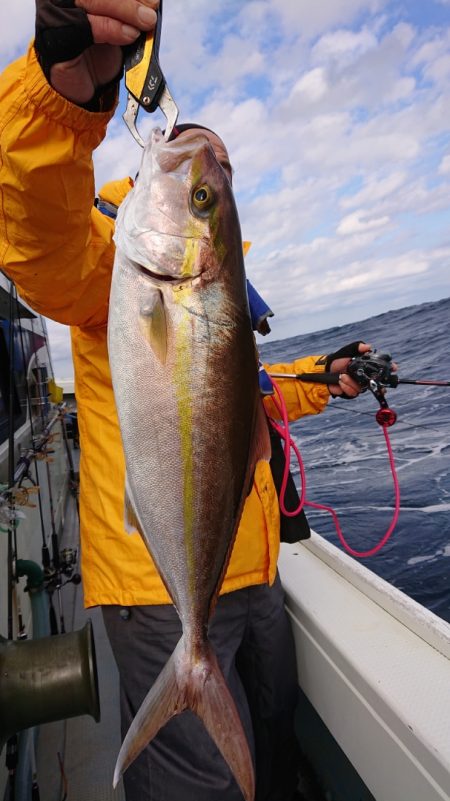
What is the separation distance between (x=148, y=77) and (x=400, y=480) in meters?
6.55

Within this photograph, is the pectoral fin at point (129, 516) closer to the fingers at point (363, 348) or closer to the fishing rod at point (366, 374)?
the fishing rod at point (366, 374)

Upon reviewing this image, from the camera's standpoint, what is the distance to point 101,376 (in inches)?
77.4

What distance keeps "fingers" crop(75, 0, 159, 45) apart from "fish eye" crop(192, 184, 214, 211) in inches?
14.4

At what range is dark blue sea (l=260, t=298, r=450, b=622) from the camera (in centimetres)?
473

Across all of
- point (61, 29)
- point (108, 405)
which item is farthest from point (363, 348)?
point (61, 29)

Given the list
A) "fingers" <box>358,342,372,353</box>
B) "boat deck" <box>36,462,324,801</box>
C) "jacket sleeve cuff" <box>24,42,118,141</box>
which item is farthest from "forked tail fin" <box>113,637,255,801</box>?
"fingers" <box>358,342,372,353</box>

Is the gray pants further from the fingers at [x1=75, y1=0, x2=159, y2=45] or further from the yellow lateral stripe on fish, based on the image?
the fingers at [x1=75, y1=0, x2=159, y2=45]

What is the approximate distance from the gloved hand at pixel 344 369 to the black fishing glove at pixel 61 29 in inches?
74.0

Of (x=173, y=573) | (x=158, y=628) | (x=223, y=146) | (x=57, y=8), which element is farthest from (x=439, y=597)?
(x=57, y=8)

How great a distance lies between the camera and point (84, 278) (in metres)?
1.61

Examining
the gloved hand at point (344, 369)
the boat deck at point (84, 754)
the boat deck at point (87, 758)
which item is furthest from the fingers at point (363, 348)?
the boat deck at point (84, 754)

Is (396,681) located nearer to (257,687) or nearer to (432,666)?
(432,666)

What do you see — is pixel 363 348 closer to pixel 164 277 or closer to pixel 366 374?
pixel 366 374

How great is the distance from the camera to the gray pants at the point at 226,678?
1.86 m
